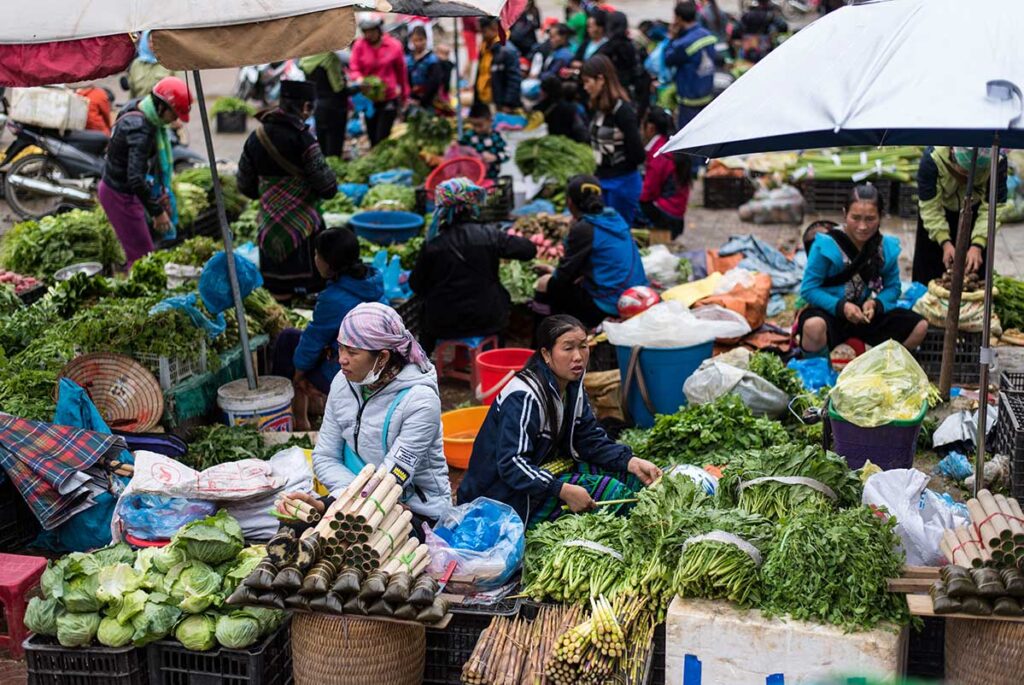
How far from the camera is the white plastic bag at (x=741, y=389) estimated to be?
6.56m

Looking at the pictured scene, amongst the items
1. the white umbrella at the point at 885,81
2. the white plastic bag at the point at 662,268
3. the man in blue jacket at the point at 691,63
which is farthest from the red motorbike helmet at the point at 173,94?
the man in blue jacket at the point at 691,63

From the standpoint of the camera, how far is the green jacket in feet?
24.1

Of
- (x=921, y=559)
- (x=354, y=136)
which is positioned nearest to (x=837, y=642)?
(x=921, y=559)

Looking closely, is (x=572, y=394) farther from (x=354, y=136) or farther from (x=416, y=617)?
(x=354, y=136)

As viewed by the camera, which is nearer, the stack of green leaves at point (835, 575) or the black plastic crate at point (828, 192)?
the stack of green leaves at point (835, 575)

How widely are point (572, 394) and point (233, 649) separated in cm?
177

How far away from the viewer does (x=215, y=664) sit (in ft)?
14.0

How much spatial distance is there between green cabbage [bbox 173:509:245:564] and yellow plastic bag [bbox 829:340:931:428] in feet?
9.72

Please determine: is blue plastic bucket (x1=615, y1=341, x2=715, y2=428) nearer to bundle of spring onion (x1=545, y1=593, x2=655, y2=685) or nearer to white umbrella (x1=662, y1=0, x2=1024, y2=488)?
white umbrella (x1=662, y1=0, x2=1024, y2=488)

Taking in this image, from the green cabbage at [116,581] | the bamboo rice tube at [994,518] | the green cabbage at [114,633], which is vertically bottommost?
the green cabbage at [114,633]

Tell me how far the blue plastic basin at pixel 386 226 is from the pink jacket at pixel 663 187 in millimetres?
2215

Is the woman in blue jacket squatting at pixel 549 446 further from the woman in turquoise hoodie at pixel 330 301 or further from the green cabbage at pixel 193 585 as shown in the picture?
the woman in turquoise hoodie at pixel 330 301

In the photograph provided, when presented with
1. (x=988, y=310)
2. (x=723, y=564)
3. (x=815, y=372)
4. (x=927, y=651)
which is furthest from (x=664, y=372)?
(x=723, y=564)

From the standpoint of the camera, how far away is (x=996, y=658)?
3781 millimetres
